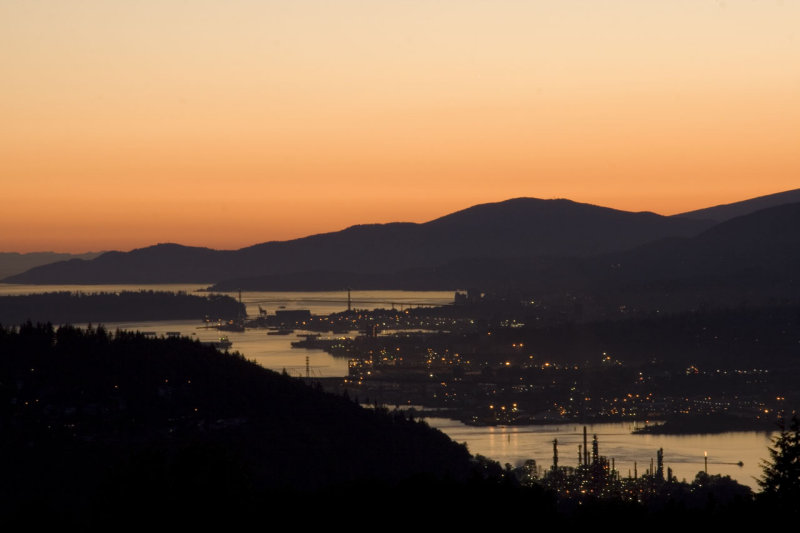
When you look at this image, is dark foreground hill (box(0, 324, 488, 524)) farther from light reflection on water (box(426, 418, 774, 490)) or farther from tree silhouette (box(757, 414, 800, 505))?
tree silhouette (box(757, 414, 800, 505))

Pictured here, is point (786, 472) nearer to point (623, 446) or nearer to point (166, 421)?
point (166, 421)

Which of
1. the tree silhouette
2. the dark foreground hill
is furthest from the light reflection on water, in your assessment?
the tree silhouette

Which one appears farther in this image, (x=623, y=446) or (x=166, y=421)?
(x=623, y=446)

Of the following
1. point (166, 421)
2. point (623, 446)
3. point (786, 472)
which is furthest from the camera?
point (623, 446)

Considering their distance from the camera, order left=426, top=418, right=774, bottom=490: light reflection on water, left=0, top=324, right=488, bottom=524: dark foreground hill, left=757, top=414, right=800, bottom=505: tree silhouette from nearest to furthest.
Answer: left=757, top=414, right=800, bottom=505: tree silhouette
left=0, top=324, right=488, bottom=524: dark foreground hill
left=426, top=418, right=774, bottom=490: light reflection on water

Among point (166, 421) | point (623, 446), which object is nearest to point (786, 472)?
point (166, 421)

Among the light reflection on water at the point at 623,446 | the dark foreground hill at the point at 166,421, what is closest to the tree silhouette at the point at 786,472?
the dark foreground hill at the point at 166,421
